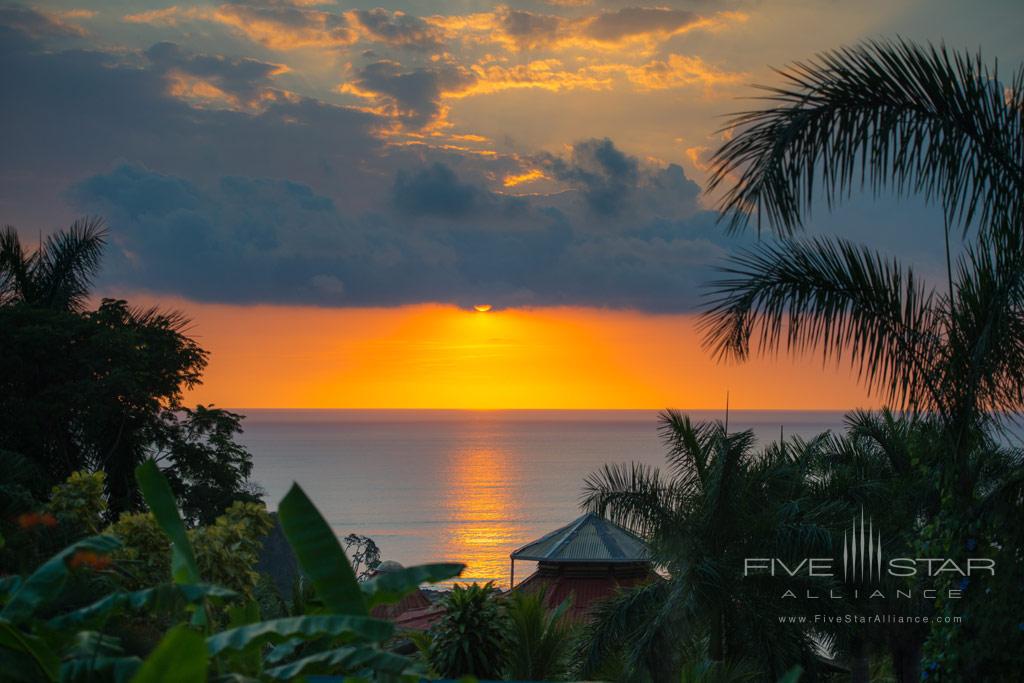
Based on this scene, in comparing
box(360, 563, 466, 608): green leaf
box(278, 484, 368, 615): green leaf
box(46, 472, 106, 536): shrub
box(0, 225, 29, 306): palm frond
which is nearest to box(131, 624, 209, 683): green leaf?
box(278, 484, 368, 615): green leaf

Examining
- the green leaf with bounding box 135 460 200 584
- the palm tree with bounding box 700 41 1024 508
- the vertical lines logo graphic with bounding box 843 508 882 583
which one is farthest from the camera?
the vertical lines logo graphic with bounding box 843 508 882 583

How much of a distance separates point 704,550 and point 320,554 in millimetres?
9280

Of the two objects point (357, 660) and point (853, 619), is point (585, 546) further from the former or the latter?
point (357, 660)

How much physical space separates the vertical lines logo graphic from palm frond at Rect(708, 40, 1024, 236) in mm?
7045

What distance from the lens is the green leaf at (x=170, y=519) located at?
3432mm

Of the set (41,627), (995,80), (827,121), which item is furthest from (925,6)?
(41,627)

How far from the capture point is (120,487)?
2169 cm

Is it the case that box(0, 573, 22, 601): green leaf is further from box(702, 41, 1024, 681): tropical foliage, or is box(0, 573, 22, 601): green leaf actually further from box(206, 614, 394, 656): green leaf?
box(702, 41, 1024, 681): tropical foliage

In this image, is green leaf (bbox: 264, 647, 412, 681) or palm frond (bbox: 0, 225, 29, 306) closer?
green leaf (bbox: 264, 647, 412, 681)

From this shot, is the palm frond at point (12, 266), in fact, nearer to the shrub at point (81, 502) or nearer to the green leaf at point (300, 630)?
the shrub at point (81, 502)

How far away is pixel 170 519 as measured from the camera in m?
3.45

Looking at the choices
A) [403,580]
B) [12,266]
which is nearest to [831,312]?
[403,580]

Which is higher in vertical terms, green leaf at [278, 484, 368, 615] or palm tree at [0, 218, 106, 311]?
palm tree at [0, 218, 106, 311]

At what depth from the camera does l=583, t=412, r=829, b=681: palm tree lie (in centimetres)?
1164
